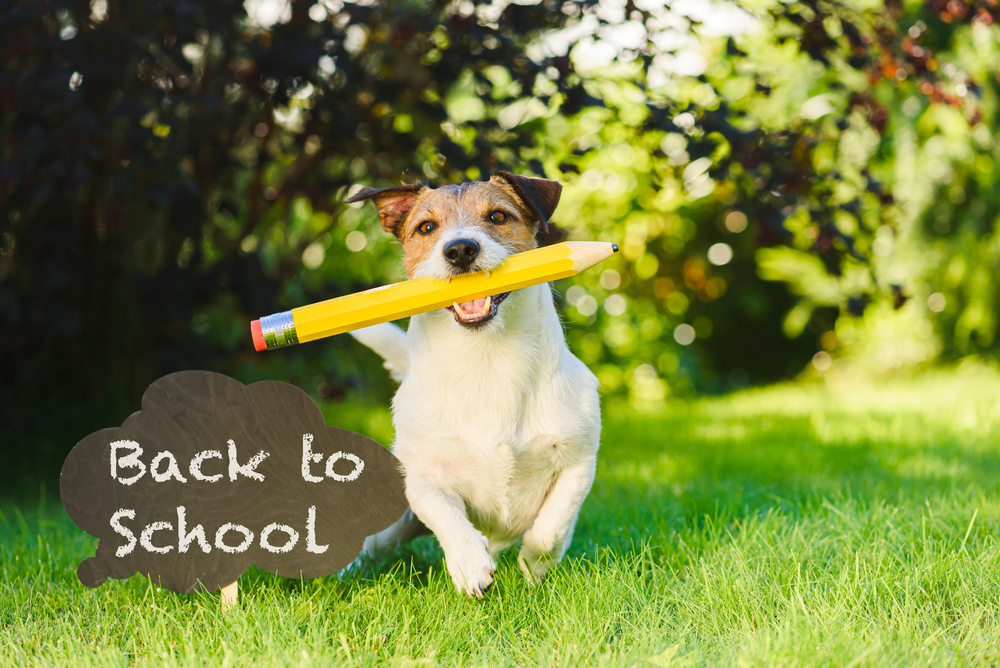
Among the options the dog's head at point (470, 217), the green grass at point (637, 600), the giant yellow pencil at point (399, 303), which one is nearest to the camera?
the green grass at point (637, 600)

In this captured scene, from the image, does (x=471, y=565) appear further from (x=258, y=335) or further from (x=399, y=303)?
(x=258, y=335)

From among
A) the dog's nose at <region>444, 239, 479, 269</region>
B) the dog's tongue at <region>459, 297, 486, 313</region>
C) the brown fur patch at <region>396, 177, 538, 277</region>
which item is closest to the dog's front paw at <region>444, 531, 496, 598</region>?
the dog's tongue at <region>459, 297, 486, 313</region>

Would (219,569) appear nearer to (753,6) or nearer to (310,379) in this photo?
(753,6)

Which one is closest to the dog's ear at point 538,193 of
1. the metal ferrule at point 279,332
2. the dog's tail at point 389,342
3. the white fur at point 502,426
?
the white fur at point 502,426

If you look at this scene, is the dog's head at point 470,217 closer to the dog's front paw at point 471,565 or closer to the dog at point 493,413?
the dog at point 493,413

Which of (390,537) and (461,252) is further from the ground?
(461,252)

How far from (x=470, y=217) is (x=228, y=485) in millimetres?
1156

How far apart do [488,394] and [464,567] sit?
1.69 ft

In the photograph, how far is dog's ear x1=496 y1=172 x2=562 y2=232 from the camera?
257cm

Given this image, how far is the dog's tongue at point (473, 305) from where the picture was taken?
2.38 metres

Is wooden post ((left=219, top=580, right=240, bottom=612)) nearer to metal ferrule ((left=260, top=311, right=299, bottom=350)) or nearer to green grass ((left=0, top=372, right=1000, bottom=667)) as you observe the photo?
green grass ((left=0, top=372, right=1000, bottom=667))

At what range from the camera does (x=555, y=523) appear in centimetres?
243

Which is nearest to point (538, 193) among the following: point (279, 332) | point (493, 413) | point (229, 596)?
point (493, 413)

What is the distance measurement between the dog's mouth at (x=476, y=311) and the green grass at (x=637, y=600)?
81 centimetres
